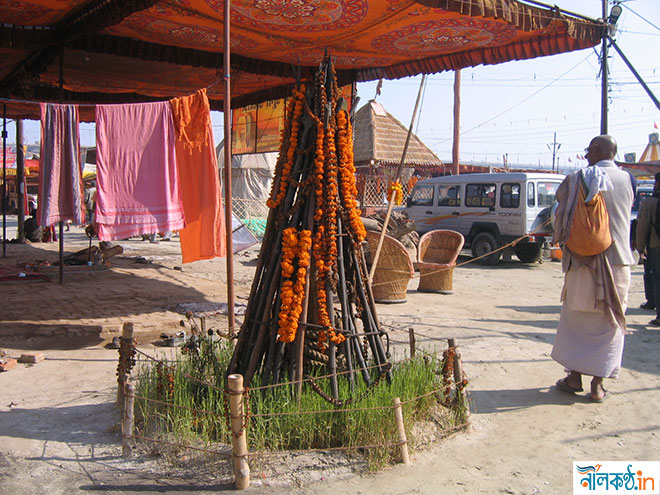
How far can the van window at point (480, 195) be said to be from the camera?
12711mm

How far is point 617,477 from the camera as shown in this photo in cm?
321

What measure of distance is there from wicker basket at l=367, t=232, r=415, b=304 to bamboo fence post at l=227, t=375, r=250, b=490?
4.95m

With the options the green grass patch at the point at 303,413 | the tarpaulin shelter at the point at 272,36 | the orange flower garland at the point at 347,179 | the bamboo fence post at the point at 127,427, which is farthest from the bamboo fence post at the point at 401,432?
the tarpaulin shelter at the point at 272,36

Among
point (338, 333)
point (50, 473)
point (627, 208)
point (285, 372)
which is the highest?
point (627, 208)

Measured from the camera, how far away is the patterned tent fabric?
5293 mm

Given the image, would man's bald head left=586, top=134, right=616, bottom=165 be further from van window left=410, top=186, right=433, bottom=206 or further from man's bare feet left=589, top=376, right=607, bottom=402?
van window left=410, top=186, right=433, bottom=206

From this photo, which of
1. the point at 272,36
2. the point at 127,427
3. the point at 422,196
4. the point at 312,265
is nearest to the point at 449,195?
the point at 422,196

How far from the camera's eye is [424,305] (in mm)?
7828

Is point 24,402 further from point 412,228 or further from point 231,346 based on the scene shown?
point 412,228

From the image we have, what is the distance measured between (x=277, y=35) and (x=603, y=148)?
3790mm

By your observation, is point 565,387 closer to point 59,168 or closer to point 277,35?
point 277,35

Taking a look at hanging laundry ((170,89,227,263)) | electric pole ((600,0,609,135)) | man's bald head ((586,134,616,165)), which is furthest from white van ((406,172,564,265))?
hanging laundry ((170,89,227,263))

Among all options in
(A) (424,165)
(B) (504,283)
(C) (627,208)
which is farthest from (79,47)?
(A) (424,165)

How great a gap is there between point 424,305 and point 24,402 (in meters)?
5.16
